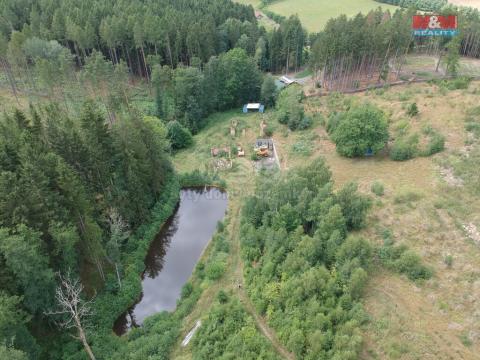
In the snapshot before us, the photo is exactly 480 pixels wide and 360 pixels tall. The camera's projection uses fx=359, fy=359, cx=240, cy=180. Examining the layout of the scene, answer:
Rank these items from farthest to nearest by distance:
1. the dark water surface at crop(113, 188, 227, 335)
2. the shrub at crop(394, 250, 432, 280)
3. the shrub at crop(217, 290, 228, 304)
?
the dark water surface at crop(113, 188, 227, 335)
the shrub at crop(217, 290, 228, 304)
the shrub at crop(394, 250, 432, 280)

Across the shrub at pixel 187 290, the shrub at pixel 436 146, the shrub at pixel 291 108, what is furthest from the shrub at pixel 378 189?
the shrub at pixel 187 290

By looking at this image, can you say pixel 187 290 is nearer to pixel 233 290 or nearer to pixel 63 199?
pixel 233 290

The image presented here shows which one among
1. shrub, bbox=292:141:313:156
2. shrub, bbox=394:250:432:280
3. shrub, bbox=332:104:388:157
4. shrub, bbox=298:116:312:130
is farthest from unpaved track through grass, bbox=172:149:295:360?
shrub, bbox=298:116:312:130

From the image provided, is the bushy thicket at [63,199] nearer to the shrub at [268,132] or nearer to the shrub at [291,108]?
the shrub at [268,132]

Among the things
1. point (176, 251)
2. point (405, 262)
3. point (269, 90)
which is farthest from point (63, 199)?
point (269, 90)

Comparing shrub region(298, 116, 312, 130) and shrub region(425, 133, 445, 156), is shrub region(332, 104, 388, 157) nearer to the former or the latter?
shrub region(425, 133, 445, 156)
